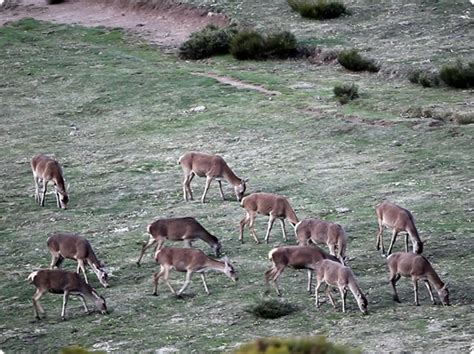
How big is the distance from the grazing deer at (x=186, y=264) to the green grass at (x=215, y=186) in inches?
9.6

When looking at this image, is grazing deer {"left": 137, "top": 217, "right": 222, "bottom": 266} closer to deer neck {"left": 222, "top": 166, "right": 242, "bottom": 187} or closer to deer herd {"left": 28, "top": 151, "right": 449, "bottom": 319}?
deer herd {"left": 28, "top": 151, "right": 449, "bottom": 319}

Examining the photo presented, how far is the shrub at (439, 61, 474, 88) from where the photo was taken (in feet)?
96.1

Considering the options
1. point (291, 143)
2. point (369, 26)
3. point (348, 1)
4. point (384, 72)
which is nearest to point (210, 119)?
point (291, 143)

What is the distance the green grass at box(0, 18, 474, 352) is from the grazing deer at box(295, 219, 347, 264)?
42cm

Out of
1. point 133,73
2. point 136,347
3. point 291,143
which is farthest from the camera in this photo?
point 133,73

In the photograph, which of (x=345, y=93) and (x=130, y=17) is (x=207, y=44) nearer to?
(x=130, y=17)

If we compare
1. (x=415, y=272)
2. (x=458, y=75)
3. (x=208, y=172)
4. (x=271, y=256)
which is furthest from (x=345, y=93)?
(x=415, y=272)

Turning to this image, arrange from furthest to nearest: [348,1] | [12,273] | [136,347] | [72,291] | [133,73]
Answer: [348,1] < [133,73] < [12,273] < [72,291] < [136,347]

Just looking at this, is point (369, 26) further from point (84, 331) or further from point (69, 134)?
point (84, 331)

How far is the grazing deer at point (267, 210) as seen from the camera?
19.6 m

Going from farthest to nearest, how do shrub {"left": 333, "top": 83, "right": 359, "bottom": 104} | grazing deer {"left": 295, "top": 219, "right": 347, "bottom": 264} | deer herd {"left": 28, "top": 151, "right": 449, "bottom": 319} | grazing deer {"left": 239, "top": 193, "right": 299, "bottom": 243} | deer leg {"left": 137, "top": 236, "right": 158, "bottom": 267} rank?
shrub {"left": 333, "top": 83, "right": 359, "bottom": 104}
grazing deer {"left": 239, "top": 193, "right": 299, "bottom": 243}
deer leg {"left": 137, "top": 236, "right": 158, "bottom": 267}
grazing deer {"left": 295, "top": 219, "right": 347, "bottom": 264}
deer herd {"left": 28, "top": 151, "right": 449, "bottom": 319}

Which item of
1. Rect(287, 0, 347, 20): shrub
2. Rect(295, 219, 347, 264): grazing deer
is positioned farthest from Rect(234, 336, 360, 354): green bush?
Rect(287, 0, 347, 20): shrub

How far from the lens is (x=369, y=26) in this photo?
36.1m

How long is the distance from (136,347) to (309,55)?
20.9 metres
